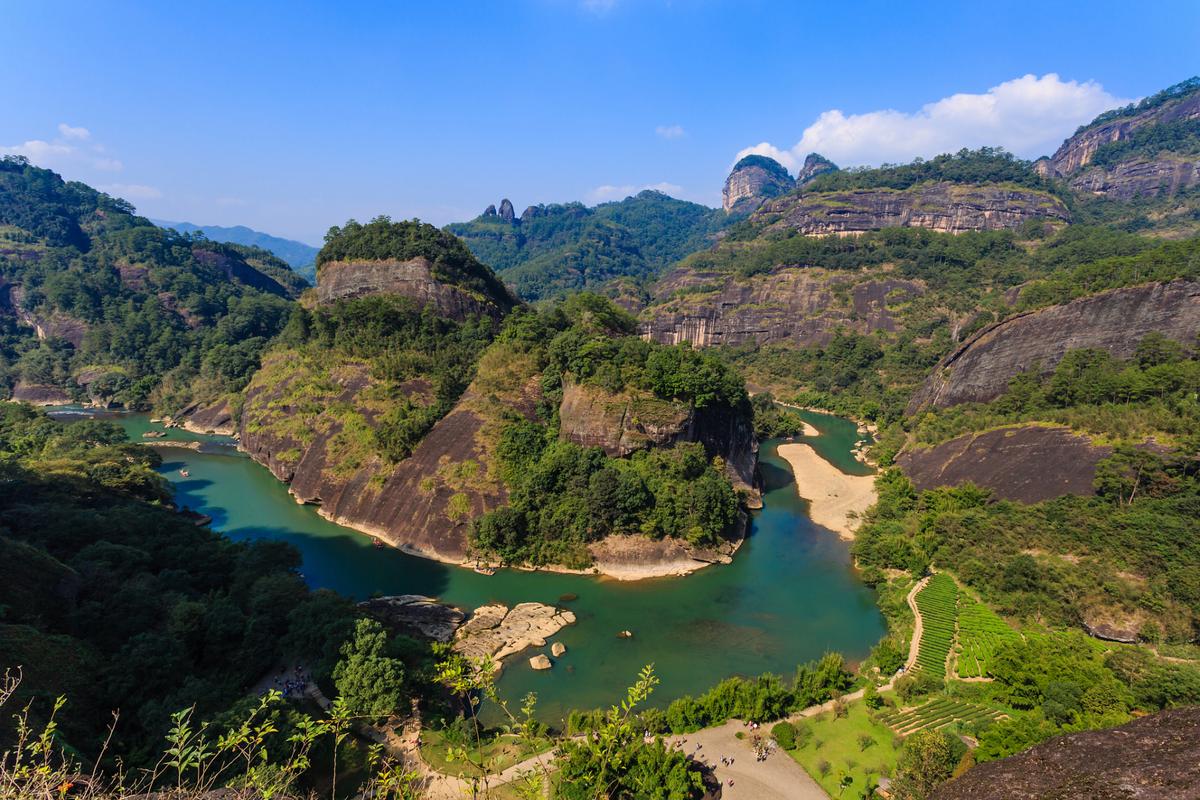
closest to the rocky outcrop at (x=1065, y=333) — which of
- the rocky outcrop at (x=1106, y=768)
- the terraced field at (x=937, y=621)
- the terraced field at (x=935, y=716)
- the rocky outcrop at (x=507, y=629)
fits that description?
the terraced field at (x=937, y=621)

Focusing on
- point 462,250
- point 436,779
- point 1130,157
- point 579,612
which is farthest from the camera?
point 1130,157

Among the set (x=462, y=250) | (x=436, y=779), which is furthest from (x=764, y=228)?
(x=436, y=779)

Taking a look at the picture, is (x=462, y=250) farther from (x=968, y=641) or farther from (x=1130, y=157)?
(x=1130, y=157)

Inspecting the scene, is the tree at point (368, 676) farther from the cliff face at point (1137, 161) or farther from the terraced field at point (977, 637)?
the cliff face at point (1137, 161)

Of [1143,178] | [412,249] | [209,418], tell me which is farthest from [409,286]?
[1143,178]

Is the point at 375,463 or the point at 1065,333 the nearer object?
the point at 375,463

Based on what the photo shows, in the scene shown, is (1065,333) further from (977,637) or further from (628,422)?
(628,422)

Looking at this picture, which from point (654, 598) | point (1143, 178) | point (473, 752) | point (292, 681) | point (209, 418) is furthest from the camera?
point (1143, 178)
